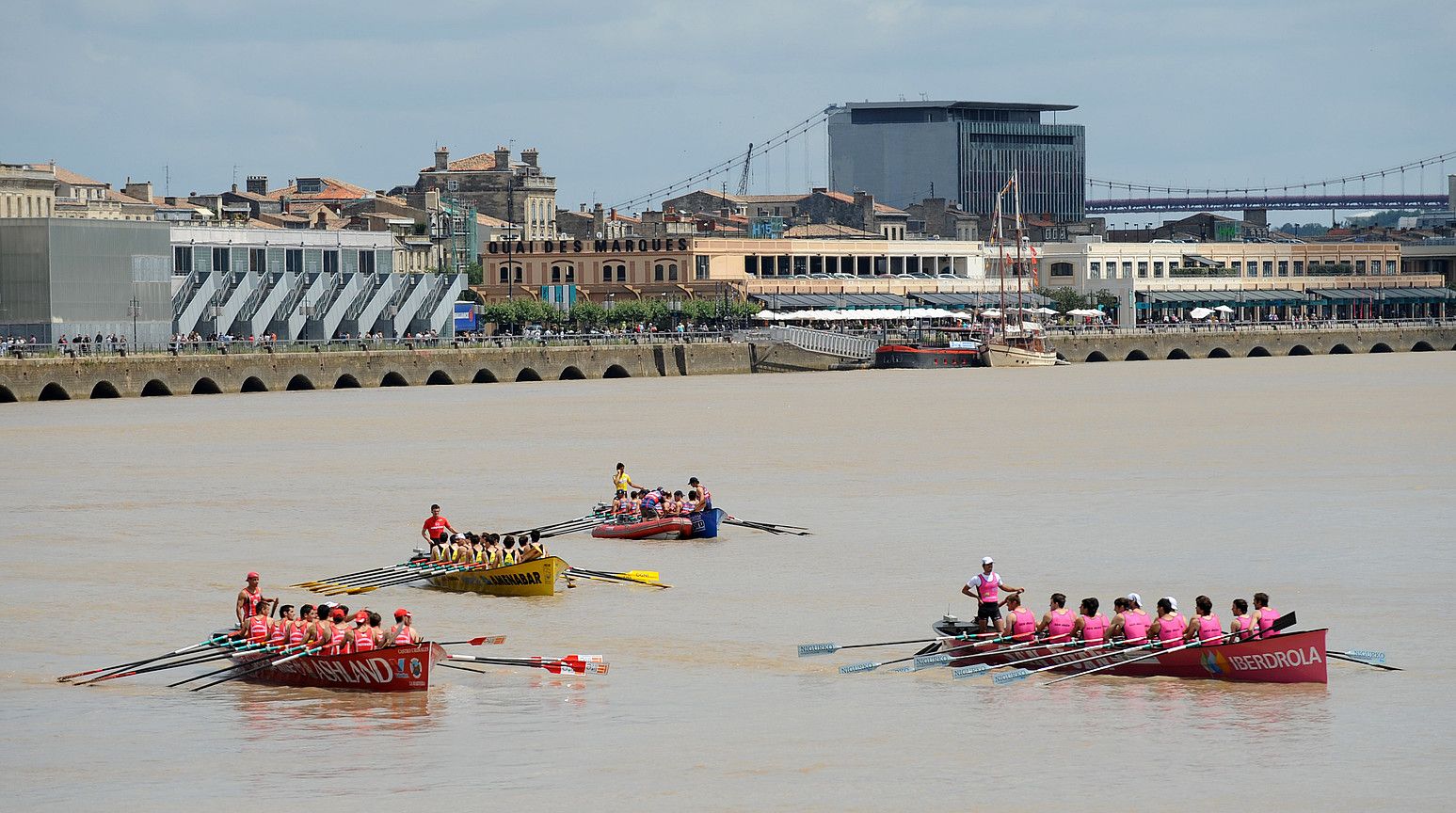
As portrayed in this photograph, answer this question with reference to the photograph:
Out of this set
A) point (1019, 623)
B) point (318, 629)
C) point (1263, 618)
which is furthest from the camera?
point (1019, 623)

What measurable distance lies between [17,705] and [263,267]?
9362 cm

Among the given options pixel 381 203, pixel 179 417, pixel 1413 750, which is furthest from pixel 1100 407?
pixel 381 203

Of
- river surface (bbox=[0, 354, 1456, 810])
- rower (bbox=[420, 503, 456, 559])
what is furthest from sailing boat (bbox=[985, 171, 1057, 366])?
rower (bbox=[420, 503, 456, 559])

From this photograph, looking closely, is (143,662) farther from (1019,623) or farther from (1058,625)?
(1058,625)

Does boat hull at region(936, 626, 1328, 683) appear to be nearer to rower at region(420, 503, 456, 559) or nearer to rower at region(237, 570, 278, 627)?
rower at region(237, 570, 278, 627)

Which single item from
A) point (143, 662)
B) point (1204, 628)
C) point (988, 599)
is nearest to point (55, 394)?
point (143, 662)

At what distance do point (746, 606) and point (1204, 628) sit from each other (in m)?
8.93

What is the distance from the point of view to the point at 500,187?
195625 mm

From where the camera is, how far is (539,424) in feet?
255

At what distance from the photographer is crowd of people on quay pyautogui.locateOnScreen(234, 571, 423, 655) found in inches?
1127

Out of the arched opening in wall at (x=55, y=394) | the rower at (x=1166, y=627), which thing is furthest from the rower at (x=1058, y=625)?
the arched opening in wall at (x=55, y=394)

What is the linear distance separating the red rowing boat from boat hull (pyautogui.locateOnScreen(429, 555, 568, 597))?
6.96 metres

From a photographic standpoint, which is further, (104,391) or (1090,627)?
(104,391)

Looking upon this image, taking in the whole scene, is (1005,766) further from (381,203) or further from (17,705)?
(381,203)
